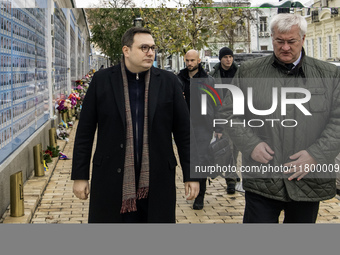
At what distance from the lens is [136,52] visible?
4.19 meters

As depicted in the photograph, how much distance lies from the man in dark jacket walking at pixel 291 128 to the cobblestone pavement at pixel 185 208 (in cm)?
300

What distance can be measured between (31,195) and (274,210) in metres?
4.41

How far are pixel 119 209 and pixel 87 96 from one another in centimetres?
84

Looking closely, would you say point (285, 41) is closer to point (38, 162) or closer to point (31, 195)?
point (31, 195)

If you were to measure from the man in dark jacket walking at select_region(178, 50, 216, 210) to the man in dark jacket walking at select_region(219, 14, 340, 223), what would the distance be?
11.5ft

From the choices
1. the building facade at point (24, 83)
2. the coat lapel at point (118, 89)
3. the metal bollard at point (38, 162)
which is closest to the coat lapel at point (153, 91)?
the coat lapel at point (118, 89)

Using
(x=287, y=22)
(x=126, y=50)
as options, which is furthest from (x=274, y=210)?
(x=126, y=50)

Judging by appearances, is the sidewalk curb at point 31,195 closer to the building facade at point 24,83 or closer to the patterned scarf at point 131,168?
the building facade at point 24,83

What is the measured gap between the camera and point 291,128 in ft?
13.2

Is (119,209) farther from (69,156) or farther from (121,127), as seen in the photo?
(69,156)

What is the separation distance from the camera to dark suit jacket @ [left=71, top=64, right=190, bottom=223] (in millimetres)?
4141

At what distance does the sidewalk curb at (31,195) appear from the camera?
638cm

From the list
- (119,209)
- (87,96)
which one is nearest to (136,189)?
(119,209)

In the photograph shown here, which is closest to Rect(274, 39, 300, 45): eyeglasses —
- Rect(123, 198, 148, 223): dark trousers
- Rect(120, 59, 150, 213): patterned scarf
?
Rect(120, 59, 150, 213): patterned scarf
